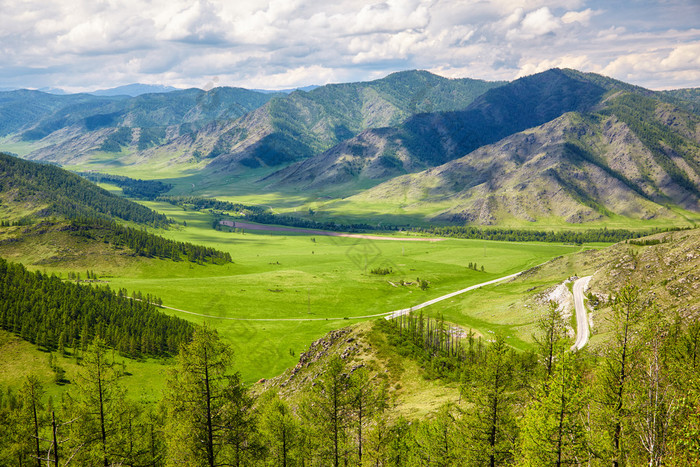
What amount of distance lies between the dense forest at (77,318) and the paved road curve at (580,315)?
11730 centimetres

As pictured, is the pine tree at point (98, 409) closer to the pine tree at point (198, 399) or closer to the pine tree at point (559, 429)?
the pine tree at point (198, 399)

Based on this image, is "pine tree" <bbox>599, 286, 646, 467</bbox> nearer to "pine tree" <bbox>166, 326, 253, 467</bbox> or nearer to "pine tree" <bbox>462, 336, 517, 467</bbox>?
"pine tree" <bbox>462, 336, 517, 467</bbox>

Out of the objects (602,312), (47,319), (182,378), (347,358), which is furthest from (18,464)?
(602,312)

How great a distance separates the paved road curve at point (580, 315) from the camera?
112625 millimetres

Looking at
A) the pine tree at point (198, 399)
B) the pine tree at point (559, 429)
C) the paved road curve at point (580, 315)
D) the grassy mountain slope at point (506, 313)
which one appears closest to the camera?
the pine tree at point (559, 429)

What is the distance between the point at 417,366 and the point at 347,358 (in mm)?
15140

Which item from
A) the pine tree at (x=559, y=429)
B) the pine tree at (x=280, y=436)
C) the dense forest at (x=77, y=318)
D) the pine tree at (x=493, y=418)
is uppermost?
the pine tree at (x=559, y=429)

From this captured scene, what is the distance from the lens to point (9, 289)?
152500mm

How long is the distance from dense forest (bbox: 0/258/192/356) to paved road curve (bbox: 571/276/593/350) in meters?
117

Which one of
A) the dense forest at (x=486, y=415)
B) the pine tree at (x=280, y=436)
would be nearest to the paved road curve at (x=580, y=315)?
the dense forest at (x=486, y=415)

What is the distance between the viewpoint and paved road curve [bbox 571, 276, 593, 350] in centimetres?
11262

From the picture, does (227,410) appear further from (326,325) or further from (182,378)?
(326,325)

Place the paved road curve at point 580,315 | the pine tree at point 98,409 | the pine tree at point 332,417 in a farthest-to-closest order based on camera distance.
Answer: the paved road curve at point 580,315
the pine tree at point 332,417
the pine tree at point 98,409

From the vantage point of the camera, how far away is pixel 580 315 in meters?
128
